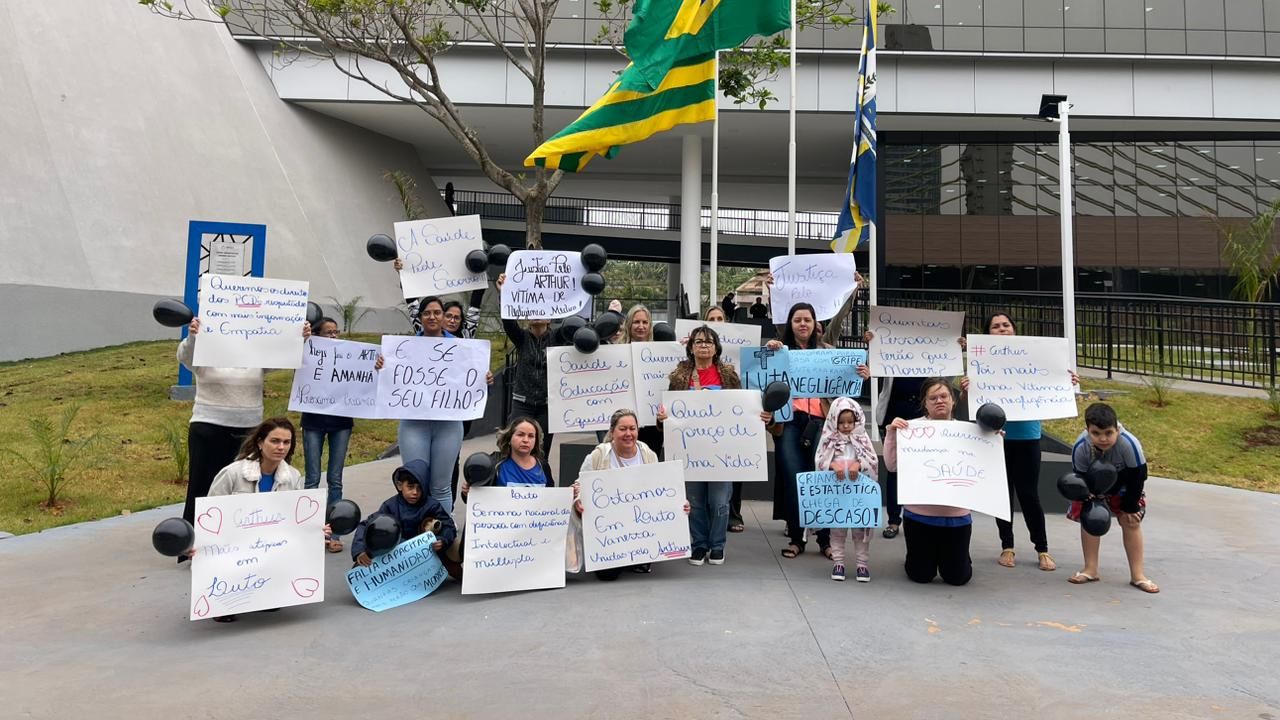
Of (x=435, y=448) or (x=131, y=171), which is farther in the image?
(x=131, y=171)

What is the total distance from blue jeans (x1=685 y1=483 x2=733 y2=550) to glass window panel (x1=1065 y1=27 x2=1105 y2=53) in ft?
63.6

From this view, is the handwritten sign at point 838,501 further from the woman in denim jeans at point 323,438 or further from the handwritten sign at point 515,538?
the woman in denim jeans at point 323,438

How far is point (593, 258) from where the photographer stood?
6.09m

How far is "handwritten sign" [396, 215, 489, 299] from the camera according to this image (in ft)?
19.9

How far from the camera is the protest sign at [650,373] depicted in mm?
6121

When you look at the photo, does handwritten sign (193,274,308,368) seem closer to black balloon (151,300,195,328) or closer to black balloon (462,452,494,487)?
black balloon (151,300,195,328)

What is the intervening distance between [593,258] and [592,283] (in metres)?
0.23

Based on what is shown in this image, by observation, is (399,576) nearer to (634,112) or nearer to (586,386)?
(586,386)

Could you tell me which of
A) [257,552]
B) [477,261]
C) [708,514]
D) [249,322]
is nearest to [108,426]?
[249,322]

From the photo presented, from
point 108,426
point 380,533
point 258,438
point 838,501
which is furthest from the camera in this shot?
point 108,426

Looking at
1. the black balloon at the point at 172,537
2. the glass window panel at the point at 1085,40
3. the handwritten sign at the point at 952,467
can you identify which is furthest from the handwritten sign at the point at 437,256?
the glass window panel at the point at 1085,40

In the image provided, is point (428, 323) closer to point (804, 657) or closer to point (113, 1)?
point (804, 657)

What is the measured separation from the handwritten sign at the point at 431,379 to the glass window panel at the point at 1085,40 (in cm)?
1998

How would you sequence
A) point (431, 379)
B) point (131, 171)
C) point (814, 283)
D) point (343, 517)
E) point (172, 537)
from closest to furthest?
1. point (172, 537)
2. point (343, 517)
3. point (431, 379)
4. point (814, 283)
5. point (131, 171)
